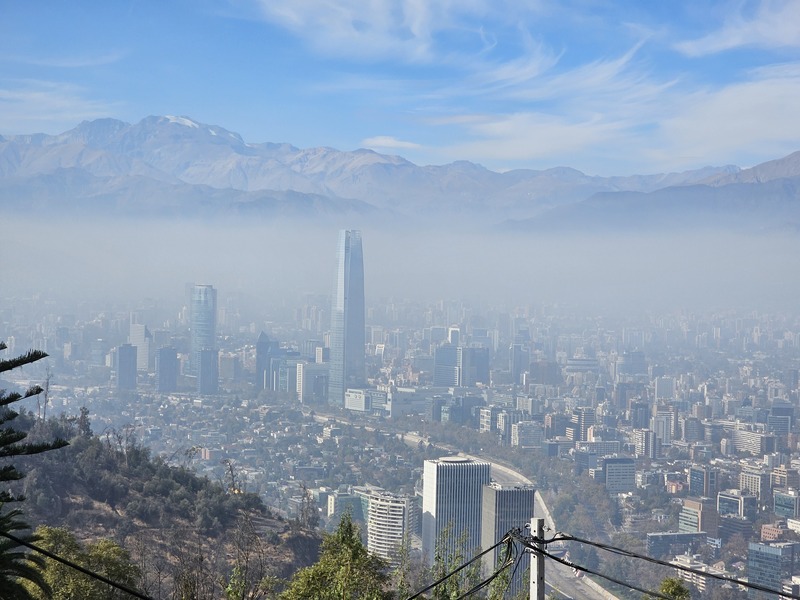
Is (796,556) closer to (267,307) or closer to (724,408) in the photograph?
(724,408)

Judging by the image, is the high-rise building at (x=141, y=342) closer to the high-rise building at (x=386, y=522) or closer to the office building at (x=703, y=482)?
the office building at (x=703, y=482)

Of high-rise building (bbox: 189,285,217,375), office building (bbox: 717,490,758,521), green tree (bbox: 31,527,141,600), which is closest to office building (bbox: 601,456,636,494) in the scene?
office building (bbox: 717,490,758,521)

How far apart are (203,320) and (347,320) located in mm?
7638

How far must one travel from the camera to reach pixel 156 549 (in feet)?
40.1

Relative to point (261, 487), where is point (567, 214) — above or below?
above

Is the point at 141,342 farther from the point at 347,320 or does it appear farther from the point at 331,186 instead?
the point at 331,186

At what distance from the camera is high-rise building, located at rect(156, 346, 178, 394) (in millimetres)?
45938

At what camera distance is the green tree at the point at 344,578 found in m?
5.16

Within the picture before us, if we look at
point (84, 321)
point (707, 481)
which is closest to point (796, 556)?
point (707, 481)

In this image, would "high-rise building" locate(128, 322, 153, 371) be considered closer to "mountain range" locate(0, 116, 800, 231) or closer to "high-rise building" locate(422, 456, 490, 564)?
"high-rise building" locate(422, 456, 490, 564)

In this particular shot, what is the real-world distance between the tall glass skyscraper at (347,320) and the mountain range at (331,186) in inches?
1394

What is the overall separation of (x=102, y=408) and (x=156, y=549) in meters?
28.5

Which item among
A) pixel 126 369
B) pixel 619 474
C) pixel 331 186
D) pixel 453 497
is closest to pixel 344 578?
pixel 453 497

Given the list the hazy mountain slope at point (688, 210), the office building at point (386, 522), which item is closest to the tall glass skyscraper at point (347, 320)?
the office building at point (386, 522)
